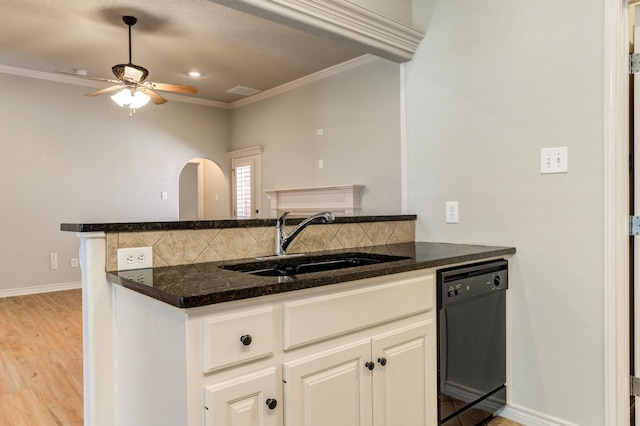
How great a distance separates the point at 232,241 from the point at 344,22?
50.6 inches

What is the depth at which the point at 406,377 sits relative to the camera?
64.6 inches

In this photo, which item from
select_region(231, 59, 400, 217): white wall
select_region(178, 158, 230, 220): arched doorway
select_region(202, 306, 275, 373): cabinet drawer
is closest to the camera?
select_region(202, 306, 275, 373): cabinet drawer

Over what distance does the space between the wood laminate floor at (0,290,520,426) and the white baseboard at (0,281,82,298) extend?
38cm

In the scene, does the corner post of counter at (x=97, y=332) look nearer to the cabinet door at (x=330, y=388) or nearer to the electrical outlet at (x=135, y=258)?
the electrical outlet at (x=135, y=258)

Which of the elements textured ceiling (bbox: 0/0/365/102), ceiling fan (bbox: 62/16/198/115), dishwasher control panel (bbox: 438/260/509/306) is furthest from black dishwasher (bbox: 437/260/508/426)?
ceiling fan (bbox: 62/16/198/115)

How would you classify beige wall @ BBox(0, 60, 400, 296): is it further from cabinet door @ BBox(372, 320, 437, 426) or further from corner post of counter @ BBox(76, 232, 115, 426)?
corner post of counter @ BBox(76, 232, 115, 426)

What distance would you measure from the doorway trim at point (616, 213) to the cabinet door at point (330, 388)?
44.8 inches

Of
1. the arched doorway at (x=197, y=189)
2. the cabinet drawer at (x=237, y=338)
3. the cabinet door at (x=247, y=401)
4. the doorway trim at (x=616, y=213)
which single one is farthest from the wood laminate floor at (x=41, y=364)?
the arched doorway at (x=197, y=189)

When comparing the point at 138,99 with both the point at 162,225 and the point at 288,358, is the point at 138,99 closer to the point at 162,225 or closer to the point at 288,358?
the point at 162,225

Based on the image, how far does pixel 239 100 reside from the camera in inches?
262

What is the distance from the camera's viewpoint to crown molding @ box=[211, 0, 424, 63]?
1.93m

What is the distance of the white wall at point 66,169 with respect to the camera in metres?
4.97

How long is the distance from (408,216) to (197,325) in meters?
1.69

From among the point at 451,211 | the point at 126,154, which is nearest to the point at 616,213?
the point at 451,211
